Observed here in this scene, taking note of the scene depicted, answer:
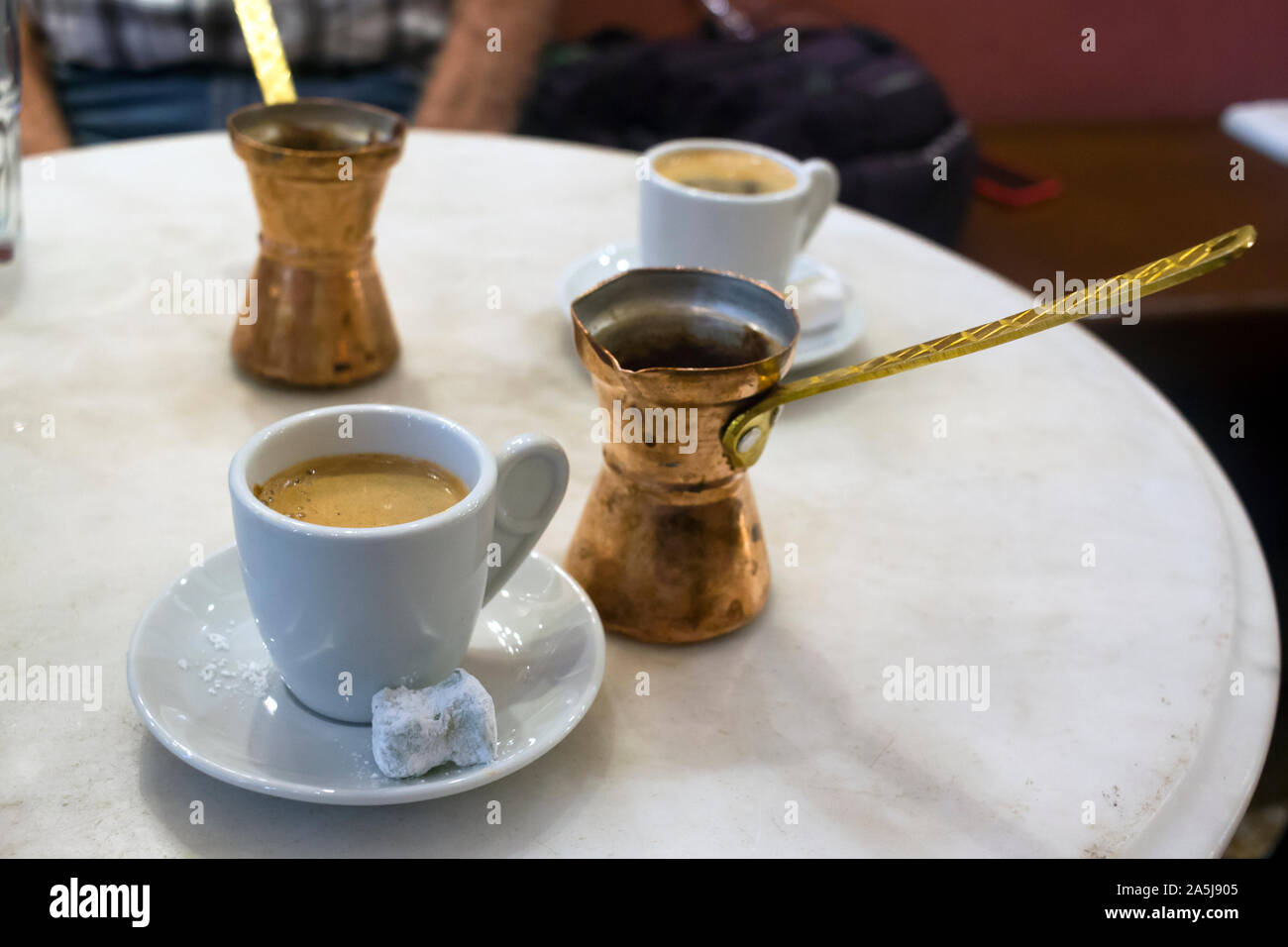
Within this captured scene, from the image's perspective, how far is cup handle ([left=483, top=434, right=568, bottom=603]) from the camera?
1.97 feet

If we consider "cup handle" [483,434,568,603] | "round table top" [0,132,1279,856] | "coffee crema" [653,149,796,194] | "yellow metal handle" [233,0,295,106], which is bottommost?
"round table top" [0,132,1279,856]

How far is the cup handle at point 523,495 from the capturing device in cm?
60

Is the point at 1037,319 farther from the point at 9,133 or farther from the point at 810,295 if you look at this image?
the point at 9,133

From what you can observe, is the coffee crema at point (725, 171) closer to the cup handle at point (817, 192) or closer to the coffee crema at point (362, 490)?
the cup handle at point (817, 192)

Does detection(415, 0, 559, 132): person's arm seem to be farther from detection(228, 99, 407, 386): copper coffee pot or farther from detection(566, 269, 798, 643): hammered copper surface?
detection(566, 269, 798, 643): hammered copper surface

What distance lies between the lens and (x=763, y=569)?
2.31 ft

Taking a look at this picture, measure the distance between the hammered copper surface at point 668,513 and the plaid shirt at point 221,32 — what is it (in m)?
1.47

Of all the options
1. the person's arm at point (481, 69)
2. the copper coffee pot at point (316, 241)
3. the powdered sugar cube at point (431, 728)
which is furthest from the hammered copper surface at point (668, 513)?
the person's arm at point (481, 69)

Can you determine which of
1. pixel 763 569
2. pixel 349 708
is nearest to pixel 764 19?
pixel 763 569

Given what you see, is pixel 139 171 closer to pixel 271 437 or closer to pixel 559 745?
pixel 271 437

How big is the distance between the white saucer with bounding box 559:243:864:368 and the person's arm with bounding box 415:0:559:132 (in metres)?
0.99

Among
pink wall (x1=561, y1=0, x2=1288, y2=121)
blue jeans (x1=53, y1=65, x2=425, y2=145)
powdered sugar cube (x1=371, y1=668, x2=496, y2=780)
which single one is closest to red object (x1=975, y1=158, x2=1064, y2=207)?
pink wall (x1=561, y1=0, x2=1288, y2=121)

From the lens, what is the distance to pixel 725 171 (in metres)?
1.04
